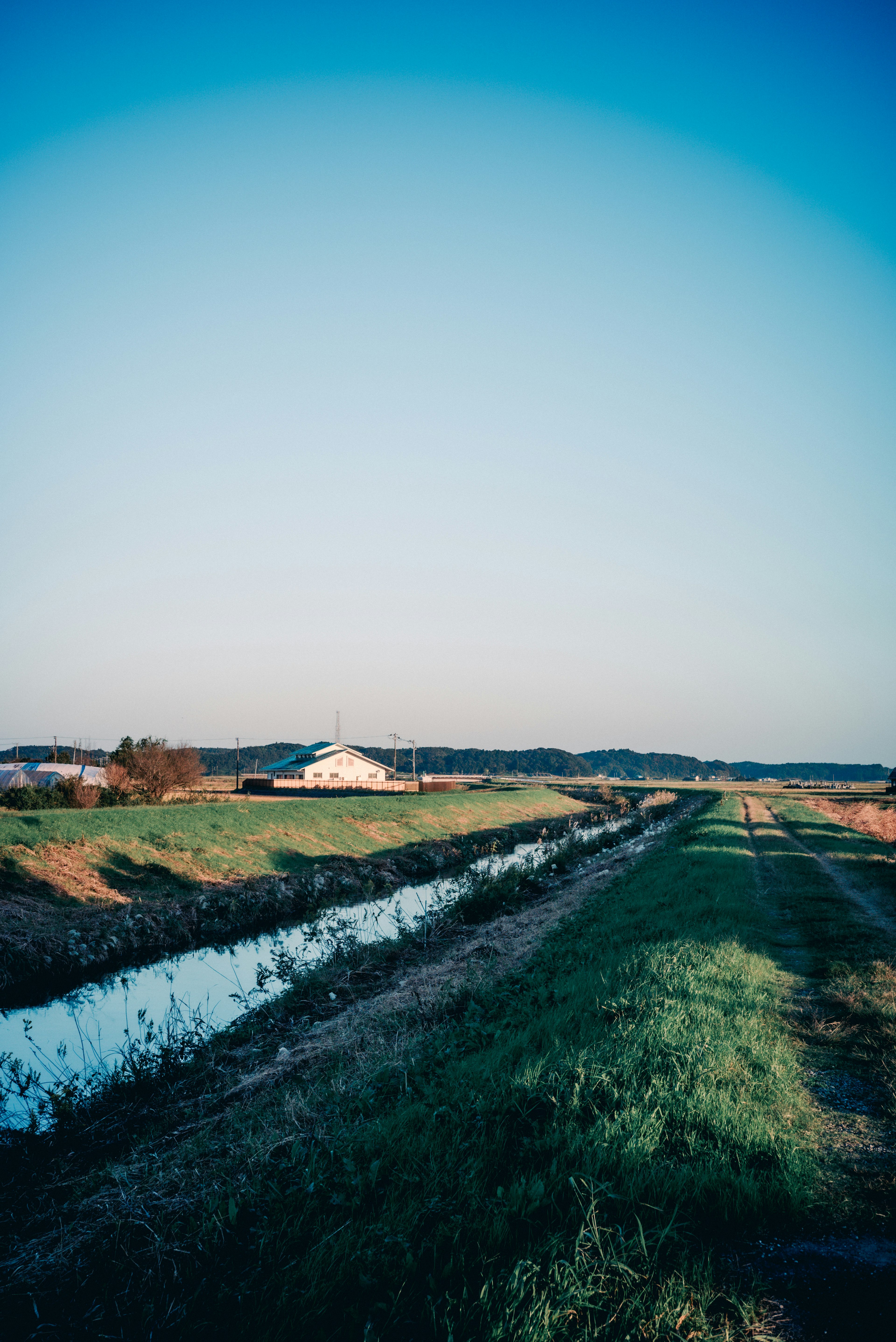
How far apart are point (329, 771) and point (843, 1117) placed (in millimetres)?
83937

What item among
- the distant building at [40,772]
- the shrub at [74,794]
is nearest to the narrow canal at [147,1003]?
the shrub at [74,794]

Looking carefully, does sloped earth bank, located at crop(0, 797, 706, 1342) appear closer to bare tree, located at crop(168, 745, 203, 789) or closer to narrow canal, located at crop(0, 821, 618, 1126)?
narrow canal, located at crop(0, 821, 618, 1126)

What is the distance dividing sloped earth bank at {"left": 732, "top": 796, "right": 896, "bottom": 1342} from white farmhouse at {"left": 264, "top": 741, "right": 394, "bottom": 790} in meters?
72.8

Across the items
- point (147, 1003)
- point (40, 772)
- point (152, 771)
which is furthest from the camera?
point (40, 772)

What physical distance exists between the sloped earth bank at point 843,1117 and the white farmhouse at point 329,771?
239ft

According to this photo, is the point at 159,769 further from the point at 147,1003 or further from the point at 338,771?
the point at 338,771

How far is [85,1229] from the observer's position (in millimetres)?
4996

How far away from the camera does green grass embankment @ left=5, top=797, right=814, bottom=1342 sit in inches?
139

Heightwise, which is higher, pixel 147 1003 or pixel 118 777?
pixel 118 777

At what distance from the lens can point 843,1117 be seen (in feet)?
18.7

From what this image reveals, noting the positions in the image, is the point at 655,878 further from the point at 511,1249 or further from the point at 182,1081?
the point at 511,1249

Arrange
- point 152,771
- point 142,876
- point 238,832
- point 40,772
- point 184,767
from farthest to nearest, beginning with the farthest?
point 40,772 < point 184,767 < point 152,771 < point 238,832 < point 142,876

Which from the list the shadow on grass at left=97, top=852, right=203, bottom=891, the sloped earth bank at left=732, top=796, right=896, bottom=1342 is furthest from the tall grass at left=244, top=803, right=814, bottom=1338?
the shadow on grass at left=97, top=852, right=203, bottom=891

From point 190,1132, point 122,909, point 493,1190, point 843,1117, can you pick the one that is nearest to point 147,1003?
point 122,909
